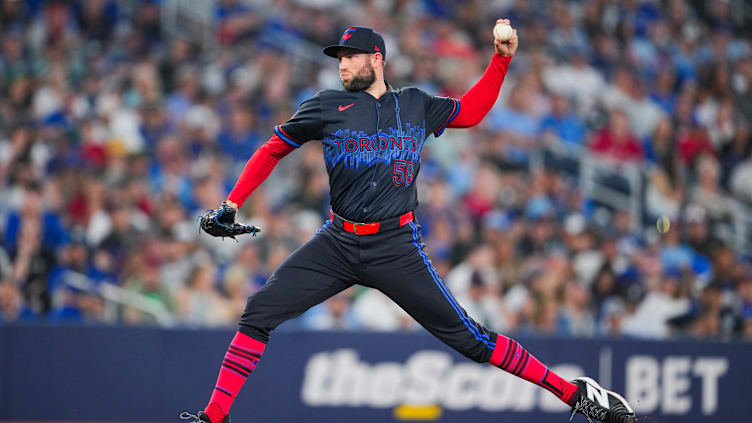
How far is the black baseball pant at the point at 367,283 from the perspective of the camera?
17.5ft

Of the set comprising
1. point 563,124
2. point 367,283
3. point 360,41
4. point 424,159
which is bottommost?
point 367,283

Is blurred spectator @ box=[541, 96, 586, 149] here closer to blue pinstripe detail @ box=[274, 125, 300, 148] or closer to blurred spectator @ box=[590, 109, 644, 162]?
blurred spectator @ box=[590, 109, 644, 162]

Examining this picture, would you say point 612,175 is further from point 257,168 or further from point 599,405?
point 257,168

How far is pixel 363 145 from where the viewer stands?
5.30 metres

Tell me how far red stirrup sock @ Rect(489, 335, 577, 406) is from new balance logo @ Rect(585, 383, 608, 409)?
94 mm

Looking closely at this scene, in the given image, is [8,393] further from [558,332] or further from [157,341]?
[558,332]

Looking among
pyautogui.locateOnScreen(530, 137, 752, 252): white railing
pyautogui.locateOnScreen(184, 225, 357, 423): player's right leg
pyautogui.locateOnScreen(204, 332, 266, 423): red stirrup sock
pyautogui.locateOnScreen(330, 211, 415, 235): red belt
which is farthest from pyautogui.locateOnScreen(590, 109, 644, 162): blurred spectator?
pyautogui.locateOnScreen(204, 332, 266, 423): red stirrup sock

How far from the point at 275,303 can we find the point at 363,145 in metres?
0.97

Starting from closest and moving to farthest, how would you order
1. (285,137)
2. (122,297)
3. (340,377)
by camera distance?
1. (285,137)
2. (340,377)
3. (122,297)

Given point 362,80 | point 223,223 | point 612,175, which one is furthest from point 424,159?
point 223,223

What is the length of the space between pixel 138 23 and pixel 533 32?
17.5 ft

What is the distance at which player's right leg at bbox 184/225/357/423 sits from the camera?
531 centimetres

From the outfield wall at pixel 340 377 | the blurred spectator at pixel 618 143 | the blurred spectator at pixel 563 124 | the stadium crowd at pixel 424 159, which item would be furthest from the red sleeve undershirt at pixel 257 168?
the blurred spectator at pixel 618 143

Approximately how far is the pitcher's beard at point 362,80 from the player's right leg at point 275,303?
834mm
